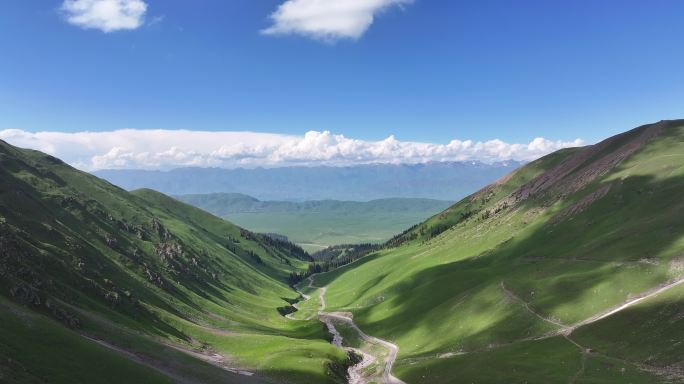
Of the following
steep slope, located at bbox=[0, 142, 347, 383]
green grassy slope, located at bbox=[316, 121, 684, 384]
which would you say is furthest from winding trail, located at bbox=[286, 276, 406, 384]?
steep slope, located at bbox=[0, 142, 347, 383]

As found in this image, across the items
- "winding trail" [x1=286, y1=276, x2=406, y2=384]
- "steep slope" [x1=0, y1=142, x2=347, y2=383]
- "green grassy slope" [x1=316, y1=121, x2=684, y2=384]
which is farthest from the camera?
"winding trail" [x1=286, y1=276, x2=406, y2=384]

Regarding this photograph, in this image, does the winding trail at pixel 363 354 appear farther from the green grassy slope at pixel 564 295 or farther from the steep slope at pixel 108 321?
the steep slope at pixel 108 321

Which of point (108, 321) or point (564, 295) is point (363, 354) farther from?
point (108, 321)

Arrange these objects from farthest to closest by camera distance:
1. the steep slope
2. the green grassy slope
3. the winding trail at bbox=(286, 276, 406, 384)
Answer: the winding trail at bbox=(286, 276, 406, 384)
the green grassy slope
the steep slope

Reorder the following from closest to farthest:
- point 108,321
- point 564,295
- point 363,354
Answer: point 108,321, point 564,295, point 363,354

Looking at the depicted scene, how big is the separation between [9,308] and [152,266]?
11244 centimetres

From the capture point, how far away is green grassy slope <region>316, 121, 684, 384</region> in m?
73.6

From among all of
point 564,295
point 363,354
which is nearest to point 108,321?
point 363,354

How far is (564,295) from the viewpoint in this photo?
100 m

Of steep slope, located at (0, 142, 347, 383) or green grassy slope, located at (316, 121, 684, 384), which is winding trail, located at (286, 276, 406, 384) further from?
steep slope, located at (0, 142, 347, 383)

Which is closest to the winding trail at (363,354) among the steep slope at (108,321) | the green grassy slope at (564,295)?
the green grassy slope at (564,295)

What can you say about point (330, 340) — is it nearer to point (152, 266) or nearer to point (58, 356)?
point (152, 266)

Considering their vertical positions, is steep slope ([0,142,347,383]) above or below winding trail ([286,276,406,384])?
above

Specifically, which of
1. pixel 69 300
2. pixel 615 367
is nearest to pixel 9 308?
pixel 69 300
